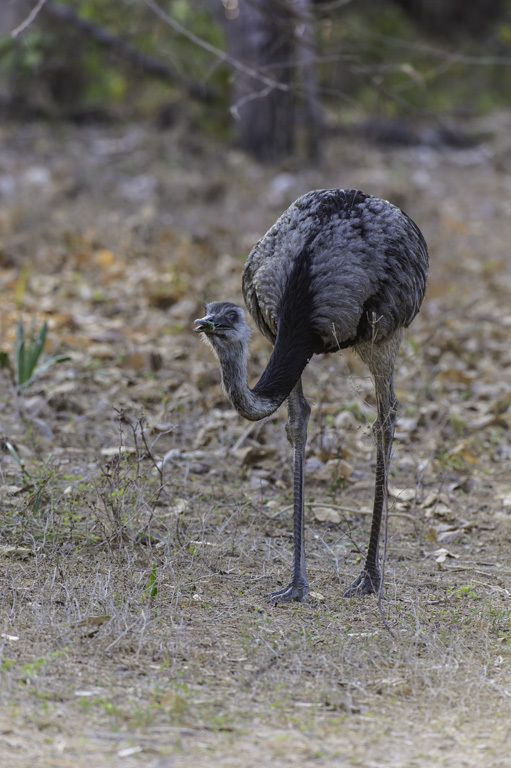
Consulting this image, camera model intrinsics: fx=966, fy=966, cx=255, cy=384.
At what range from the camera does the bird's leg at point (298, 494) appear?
464cm

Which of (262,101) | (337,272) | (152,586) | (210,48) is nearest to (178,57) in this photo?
(262,101)

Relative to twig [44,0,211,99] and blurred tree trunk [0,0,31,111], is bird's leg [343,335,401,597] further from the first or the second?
blurred tree trunk [0,0,31,111]

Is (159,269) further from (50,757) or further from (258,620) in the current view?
(50,757)

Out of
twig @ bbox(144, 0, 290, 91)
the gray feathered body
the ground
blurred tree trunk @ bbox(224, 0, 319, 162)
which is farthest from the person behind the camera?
blurred tree trunk @ bbox(224, 0, 319, 162)

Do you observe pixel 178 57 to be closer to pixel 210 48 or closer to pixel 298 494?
pixel 210 48

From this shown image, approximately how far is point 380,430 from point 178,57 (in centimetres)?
854

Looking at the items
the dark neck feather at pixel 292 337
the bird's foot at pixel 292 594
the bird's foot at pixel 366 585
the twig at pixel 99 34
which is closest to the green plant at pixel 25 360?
the dark neck feather at pixel 292 337

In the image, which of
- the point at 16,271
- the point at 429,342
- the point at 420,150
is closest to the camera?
the point at 429,342

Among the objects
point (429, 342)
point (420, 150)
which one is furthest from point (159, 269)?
point (420, 150)

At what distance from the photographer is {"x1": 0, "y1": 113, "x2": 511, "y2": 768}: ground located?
3453mm

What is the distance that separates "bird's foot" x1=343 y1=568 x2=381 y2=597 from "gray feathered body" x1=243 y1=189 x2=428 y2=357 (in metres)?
1.15

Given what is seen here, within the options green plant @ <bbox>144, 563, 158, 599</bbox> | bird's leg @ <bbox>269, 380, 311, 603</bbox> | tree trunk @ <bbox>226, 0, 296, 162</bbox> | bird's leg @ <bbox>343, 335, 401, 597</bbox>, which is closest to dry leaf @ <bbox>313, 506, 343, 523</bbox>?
bird's leg @ <bbox>343, 335, 401, 597</bbox>

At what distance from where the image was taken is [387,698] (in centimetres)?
370

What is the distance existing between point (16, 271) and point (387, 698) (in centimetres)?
666
